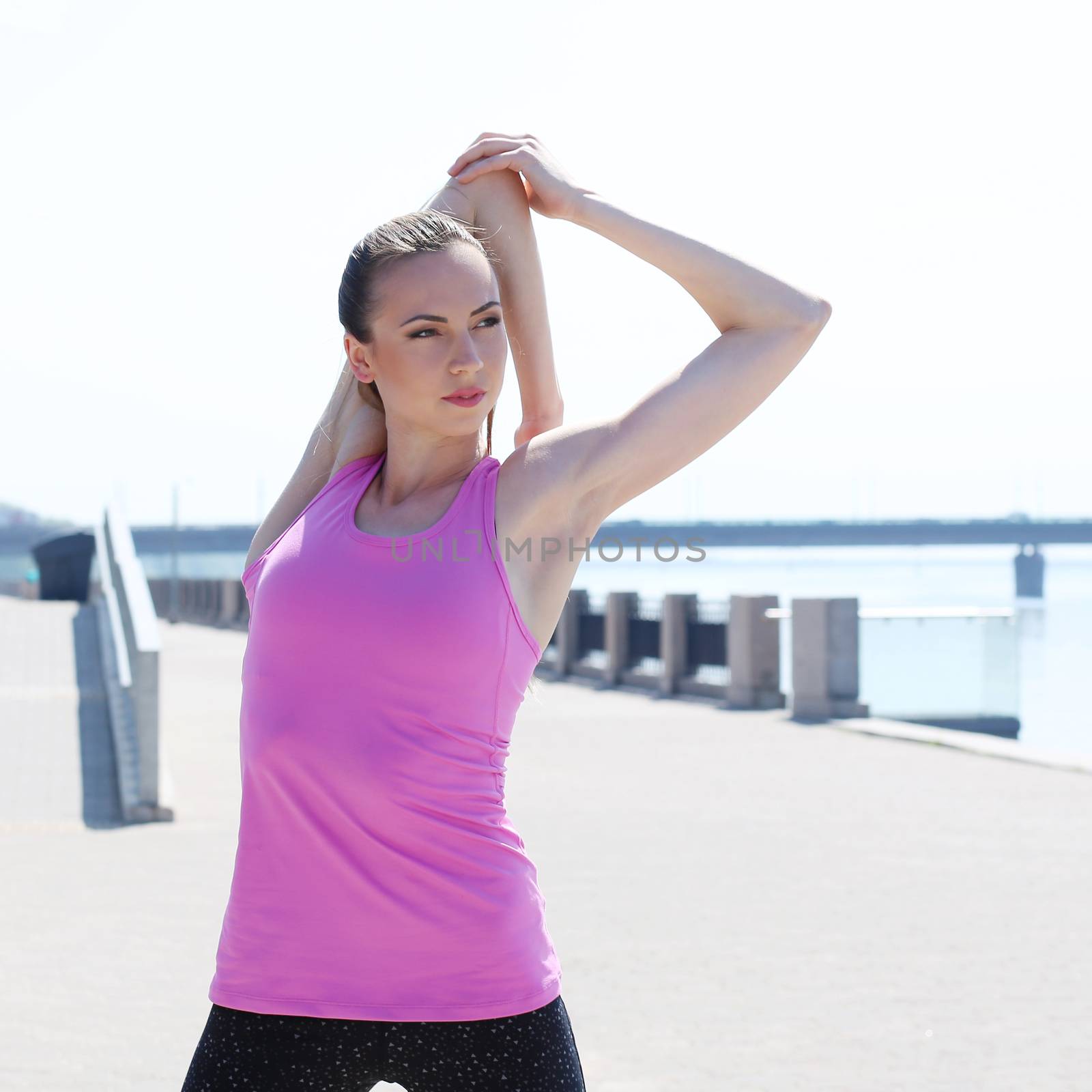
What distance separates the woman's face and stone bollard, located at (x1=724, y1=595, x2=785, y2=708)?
1519 cm

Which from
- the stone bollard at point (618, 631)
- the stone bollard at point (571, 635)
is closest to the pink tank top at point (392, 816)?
the stone bollard at point (618, 631)

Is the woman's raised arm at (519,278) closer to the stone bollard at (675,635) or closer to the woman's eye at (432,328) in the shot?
the woman's eye at (432,328)

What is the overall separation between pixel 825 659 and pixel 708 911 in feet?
30.0

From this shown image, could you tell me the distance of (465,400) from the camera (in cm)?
215

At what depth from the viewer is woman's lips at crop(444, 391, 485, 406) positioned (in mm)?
2150

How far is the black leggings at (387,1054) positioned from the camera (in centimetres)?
194

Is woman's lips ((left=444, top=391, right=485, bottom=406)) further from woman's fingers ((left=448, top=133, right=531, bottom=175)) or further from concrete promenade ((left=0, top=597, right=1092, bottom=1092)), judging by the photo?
concrete promenade ((left=0, top=597, right=1092, bottom=1092))

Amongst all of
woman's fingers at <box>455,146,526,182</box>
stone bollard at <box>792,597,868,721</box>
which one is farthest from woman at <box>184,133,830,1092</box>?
stone bollard at <box>792,597,868,721</box>

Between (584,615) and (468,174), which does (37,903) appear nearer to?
(468,174)

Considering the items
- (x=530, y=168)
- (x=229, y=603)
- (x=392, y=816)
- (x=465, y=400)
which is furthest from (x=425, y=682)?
(x=229, y=603)

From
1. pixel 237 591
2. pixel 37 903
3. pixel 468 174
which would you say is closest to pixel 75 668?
pixel 37 903

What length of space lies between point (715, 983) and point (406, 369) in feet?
13.5

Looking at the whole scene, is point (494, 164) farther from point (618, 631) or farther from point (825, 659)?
point (618, 631)

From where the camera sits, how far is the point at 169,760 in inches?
481
